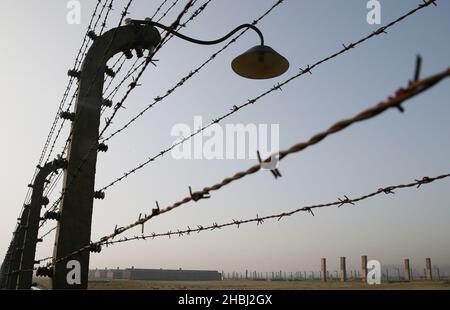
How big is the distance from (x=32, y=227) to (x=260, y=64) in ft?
24.0

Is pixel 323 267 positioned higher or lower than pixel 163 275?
higher

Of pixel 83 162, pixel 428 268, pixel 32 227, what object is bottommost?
pixel 428 268

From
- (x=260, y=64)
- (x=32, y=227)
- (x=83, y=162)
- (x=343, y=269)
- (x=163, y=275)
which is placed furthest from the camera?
(x=163, y=275)

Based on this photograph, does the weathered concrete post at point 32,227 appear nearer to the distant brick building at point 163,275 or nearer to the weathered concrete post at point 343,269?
the weathered concrete post at point 343,269

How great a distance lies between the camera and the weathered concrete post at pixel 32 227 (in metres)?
8.26

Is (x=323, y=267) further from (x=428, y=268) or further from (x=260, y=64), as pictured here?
(x=260, y=64)

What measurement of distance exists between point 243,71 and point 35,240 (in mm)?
7141

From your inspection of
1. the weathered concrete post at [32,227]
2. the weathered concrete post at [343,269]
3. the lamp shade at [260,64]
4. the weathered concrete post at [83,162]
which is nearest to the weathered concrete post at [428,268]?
the weathered concrete post at [343,269]

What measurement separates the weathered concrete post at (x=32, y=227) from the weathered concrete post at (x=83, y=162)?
433 cm

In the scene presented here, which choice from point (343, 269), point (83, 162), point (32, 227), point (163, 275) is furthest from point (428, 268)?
point (83, 162)

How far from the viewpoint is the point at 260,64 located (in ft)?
12.7

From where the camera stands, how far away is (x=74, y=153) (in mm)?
4414

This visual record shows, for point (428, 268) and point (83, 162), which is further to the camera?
point (428, 268)

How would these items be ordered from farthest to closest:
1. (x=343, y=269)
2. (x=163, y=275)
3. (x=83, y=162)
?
(x=163, y=275), (x=343, y=269), (x=83, y=162)
